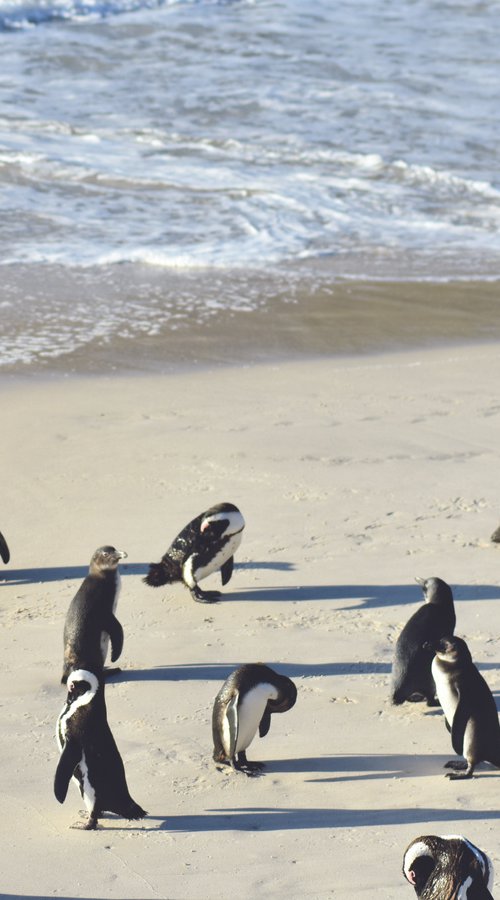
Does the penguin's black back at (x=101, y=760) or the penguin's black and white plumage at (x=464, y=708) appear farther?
the penguin's black and white plumage at (x=464, y=708)

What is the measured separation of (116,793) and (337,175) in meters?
14.9

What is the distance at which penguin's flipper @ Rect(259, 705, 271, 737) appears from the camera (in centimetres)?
475

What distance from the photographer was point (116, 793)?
4.22 m

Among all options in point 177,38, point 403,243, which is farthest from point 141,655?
point 177,38

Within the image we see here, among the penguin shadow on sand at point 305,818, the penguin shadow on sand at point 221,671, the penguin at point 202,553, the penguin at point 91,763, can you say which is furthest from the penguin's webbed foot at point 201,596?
the penguin shadow on sand at point 305,818

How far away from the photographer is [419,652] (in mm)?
5094

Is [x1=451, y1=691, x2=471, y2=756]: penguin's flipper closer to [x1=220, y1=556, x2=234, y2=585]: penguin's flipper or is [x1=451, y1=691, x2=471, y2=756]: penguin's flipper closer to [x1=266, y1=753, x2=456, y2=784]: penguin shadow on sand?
[x1=266, y1=753, x2=456, y2=784]: penguin shadow on sand

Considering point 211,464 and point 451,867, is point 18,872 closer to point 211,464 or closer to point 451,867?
point 451,867

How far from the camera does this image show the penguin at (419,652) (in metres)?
5.04

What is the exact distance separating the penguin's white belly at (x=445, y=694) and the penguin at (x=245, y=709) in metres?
0.54

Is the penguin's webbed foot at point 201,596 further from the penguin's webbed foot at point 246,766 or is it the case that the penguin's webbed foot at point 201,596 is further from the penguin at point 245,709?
the penguin's webbed foot at point 246,766

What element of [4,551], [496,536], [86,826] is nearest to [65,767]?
[86,826]

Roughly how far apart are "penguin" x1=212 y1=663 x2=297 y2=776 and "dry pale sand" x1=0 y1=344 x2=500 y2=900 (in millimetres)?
97

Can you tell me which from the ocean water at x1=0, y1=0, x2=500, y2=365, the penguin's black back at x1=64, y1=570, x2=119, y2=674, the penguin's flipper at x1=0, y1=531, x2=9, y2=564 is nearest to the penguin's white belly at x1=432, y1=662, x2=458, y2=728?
the penguin's black back at x1=64, y1=570, x2=119, y2=674
